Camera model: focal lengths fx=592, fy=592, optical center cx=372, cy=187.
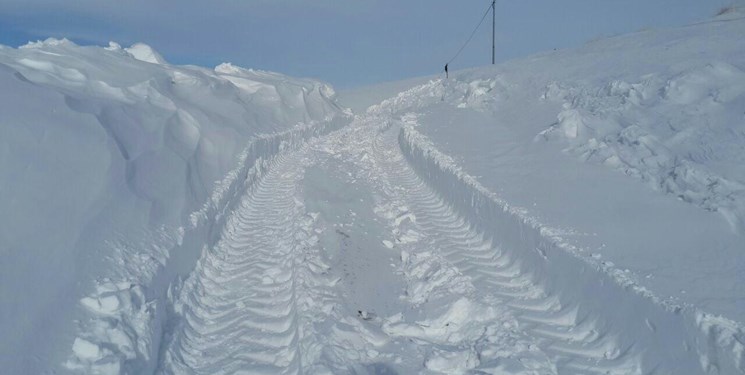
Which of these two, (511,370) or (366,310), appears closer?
(511,370)

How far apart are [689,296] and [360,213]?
591cm

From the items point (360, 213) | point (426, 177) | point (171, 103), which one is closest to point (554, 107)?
point (426, 177)

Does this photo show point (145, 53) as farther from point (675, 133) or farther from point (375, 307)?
point (375, 307)

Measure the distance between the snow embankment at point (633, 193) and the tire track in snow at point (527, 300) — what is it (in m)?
0.10

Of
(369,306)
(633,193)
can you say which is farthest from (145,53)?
(633,193)

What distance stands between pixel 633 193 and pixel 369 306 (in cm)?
371

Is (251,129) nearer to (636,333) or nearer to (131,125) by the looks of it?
(131,125)

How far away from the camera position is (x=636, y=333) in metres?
4.50

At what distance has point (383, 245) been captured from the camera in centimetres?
812

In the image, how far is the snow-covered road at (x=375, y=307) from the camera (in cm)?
466

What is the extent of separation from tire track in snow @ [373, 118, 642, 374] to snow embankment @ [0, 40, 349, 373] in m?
3.15

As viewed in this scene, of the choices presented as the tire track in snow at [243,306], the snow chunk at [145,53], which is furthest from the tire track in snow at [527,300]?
the snow chunk at [145,53]

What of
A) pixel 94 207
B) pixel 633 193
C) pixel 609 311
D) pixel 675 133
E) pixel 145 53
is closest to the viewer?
pixel 609 311

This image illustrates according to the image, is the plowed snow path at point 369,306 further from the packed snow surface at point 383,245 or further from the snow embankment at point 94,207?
the snow embankment at point 94,207
